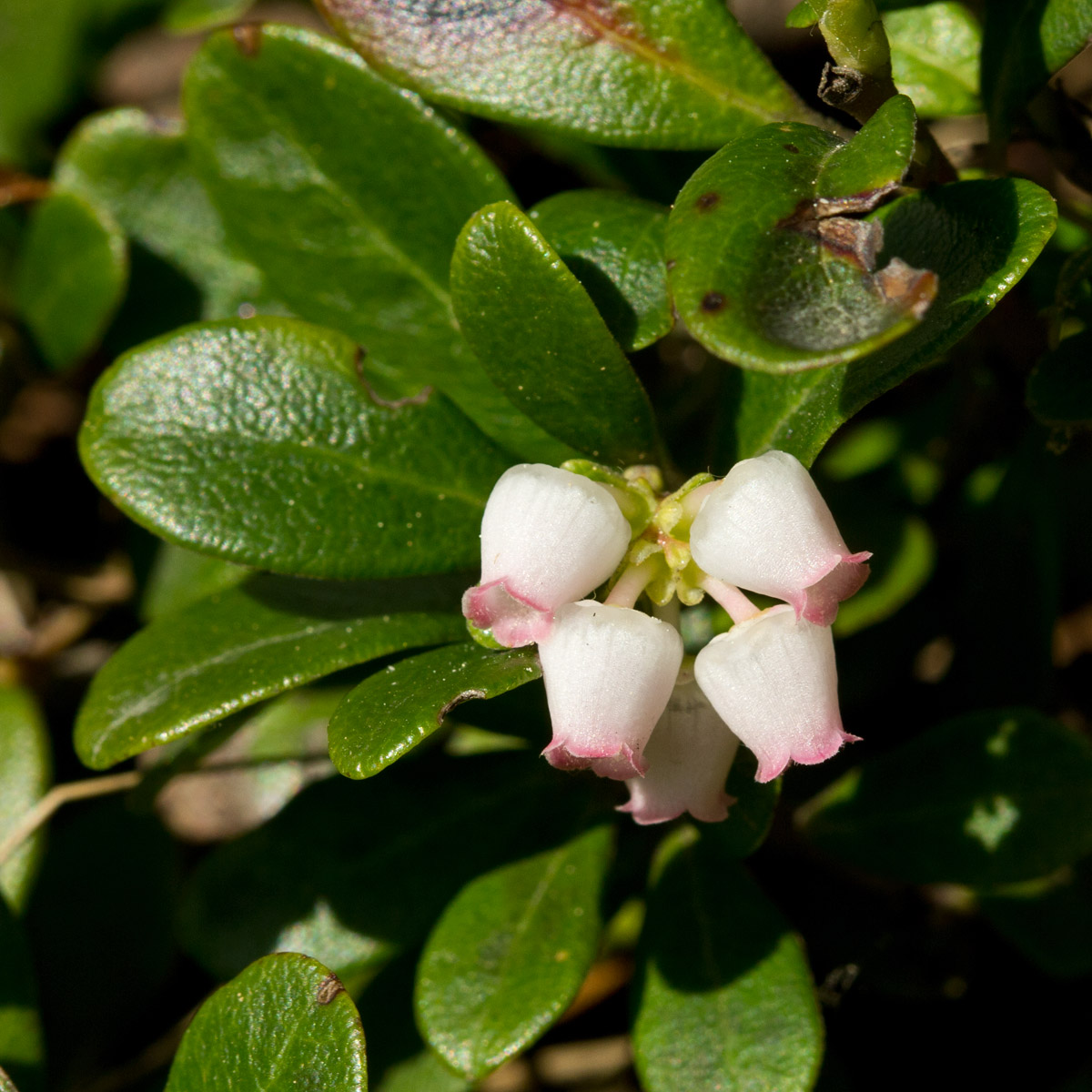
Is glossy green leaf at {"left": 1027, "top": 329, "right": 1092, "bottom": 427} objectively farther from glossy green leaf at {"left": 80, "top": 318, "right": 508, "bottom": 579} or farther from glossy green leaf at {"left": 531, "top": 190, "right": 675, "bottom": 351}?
glossy green leaf at {"left": 80, "top": 318, "right": 508, "bottom": 579}

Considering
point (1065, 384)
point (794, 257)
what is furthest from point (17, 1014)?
point (1065, 384)

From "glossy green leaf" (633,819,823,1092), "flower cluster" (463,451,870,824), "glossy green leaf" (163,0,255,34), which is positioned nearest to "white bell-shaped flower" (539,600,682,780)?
"flower cluster" (463,451,870,824)

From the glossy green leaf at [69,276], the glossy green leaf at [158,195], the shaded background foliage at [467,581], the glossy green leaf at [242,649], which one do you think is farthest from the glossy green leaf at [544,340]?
the glossy green leaf at [69,276]

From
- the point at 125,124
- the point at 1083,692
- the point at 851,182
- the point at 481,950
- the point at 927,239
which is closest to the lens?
the point at 851,182

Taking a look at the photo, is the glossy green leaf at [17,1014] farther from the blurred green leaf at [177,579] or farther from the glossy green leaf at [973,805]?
the glossy green leaf at [973,805]

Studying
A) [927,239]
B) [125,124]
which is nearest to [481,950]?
[927,239]

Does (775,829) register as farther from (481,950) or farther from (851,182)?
(851,182)
